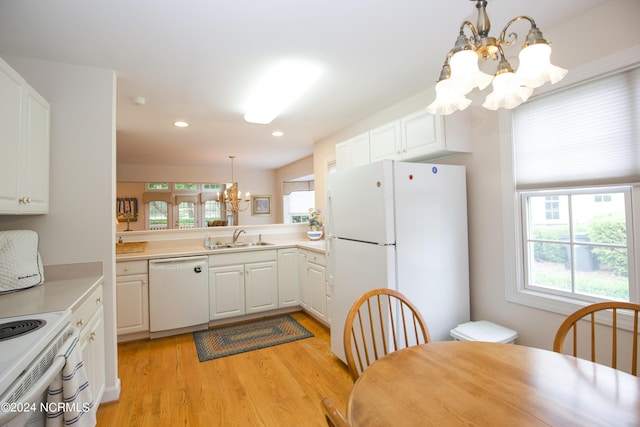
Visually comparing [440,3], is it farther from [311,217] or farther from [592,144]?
[311,217]

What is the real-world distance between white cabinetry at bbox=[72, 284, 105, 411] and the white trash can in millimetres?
2275

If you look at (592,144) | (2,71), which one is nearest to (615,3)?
(592,144)

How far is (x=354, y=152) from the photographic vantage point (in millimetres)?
3088

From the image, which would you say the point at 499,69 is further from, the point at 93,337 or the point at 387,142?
the point at 93,337

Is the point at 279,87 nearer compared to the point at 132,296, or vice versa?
the point at 279,87

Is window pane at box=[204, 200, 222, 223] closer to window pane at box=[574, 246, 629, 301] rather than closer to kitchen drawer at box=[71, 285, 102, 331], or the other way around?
kitchen drawer at box=[71, 285, 102, 331]

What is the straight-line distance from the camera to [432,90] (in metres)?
2.62

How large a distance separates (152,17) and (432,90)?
2117 millimetres

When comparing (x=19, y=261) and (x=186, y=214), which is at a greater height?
(x=186, y=214)

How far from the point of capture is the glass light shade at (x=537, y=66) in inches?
38.0

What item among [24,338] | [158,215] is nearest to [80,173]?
[24,338]

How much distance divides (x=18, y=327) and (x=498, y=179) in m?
2.76

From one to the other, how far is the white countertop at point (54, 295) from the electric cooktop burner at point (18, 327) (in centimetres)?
12

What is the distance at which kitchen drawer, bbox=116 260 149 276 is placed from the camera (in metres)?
2.99
